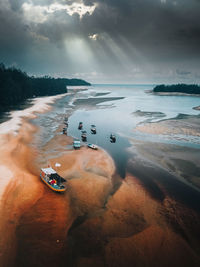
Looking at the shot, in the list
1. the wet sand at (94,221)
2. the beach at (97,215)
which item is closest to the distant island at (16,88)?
the beach at (97,215)

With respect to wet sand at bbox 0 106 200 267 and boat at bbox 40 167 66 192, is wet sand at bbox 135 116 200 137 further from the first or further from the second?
boat at bbox 40 167 66 192

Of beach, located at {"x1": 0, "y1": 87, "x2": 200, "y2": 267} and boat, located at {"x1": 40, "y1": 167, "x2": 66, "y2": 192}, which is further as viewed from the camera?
boat, located at {"x1": 40, "y1": 167, "x2": 66, "y2": 192}

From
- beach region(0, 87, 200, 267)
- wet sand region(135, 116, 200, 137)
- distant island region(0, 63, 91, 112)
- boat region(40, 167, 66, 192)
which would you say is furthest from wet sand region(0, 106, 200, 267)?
distant island region(0, 63, 91, 112)

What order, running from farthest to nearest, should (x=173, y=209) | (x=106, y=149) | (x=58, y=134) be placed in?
1. (x=58, y=134)
2. (x=106, y=149)
3. (x=173, y=209)

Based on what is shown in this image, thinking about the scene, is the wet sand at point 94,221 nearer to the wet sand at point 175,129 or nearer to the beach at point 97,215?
the beach at point 97,215

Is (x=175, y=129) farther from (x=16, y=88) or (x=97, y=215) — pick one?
(x=16, y=88)

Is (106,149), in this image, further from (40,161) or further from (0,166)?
(0,166)

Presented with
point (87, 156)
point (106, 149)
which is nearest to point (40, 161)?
point (87, 156)
